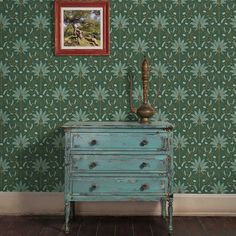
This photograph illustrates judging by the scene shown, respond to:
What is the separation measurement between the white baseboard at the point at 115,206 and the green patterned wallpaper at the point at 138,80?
0.39ft

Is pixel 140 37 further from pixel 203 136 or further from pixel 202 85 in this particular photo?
pixel 203 136

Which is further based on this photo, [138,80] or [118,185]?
[138,80]

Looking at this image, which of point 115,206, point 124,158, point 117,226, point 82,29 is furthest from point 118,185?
point 82,29

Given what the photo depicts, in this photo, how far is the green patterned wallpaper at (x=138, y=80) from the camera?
471 centimetres

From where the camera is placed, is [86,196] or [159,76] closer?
[86,196]

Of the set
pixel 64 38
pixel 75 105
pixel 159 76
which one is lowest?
pixel 75 105

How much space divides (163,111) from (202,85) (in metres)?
0.50

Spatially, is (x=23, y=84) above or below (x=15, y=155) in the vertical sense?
above

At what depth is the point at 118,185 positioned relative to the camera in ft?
13.5

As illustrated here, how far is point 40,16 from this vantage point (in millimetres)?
4719

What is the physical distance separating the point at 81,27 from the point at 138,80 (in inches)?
32.5

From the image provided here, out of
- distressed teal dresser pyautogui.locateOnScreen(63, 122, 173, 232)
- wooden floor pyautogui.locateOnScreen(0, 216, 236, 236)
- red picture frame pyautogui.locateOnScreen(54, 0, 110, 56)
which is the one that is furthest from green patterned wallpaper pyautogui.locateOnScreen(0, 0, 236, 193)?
distressed teal dresser pyautogui.locateOnScreen(63, 122, 173, 232)

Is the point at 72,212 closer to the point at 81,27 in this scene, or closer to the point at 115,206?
the point at 115,206

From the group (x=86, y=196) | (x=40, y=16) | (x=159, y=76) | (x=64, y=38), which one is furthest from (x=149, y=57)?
(x=86, y=196)
